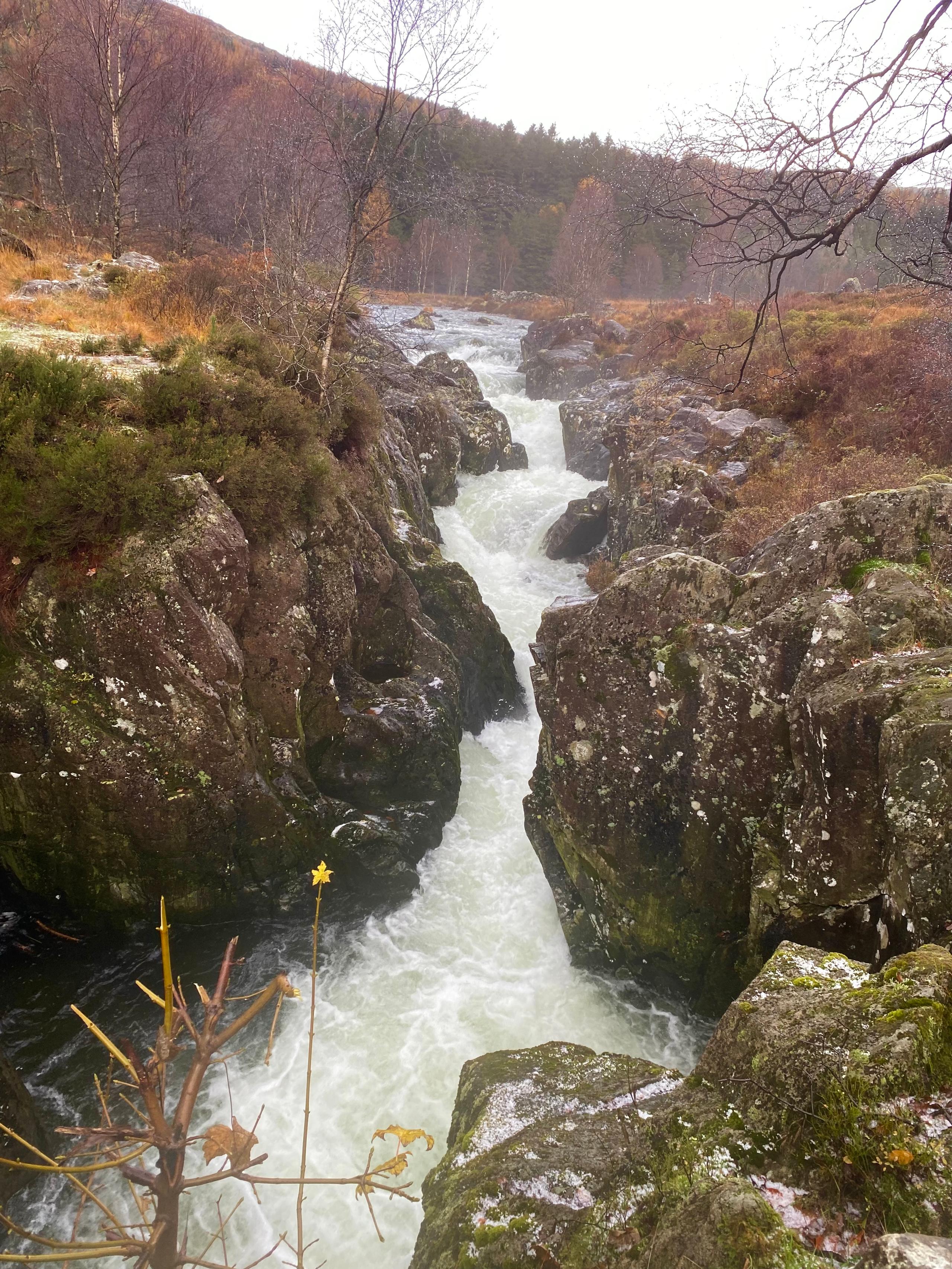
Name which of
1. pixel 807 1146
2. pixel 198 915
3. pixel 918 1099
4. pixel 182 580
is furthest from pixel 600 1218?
pixel 182 580

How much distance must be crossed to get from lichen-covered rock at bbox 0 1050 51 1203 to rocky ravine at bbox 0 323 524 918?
1785mm

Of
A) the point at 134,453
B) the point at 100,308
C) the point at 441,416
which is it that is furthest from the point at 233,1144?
the point at 441,416

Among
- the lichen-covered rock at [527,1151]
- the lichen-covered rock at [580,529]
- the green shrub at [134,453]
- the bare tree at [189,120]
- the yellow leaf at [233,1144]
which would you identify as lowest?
the lichen-covered rock at [527,1151]

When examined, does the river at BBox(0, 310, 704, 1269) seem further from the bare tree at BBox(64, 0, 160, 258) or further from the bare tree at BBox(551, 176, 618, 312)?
the bare tree at BBox(551, 176, 618, 312)

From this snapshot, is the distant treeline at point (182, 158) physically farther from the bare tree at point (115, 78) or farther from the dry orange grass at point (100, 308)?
the dry orange grass at point (100, 308)

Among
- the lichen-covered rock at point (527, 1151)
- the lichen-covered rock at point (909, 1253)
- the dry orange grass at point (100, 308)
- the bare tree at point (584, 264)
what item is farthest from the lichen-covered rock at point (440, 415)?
the bare tree at point (584, 264)

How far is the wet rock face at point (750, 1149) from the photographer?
281cm

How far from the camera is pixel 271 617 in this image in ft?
24.8

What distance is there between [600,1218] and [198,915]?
5.09 m

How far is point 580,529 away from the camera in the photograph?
1598 cm

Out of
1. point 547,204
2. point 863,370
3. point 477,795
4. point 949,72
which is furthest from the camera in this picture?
point 547,204

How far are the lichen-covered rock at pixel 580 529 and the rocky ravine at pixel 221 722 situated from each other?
678 centimetres

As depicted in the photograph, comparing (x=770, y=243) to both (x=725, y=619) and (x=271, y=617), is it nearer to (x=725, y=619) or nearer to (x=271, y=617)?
(x=725, y=619)

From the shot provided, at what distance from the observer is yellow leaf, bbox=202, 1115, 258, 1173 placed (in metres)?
1.43
